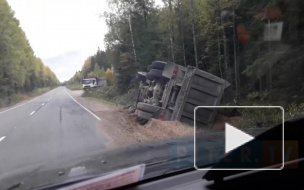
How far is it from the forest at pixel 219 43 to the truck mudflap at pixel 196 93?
1.13ft

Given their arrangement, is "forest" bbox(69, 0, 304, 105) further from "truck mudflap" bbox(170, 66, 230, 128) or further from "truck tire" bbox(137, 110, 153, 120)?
"truck tire" bbox(137, 110, 153, 120)

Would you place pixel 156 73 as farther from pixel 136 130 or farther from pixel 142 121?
pixel 136 130

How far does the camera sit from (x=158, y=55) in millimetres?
12477

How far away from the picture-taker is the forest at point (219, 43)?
30.1 feet

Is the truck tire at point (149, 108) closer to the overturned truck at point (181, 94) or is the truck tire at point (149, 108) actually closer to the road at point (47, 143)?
the overturned truck at point (181, 94)

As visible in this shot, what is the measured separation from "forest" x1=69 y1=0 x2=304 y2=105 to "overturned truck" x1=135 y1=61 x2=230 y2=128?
0.51m

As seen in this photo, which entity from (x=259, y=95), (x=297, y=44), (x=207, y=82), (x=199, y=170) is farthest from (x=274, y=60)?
(x=199, y=170)

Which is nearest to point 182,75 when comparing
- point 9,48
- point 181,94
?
point 181,94

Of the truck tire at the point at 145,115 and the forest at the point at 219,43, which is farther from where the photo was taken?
the forest at the point at 219,43

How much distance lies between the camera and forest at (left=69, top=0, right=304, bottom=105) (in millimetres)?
9172

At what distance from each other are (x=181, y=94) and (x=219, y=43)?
4.32 m

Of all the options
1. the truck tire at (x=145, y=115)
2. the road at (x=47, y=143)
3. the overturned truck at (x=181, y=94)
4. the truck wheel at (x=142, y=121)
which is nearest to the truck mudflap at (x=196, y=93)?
the overturned truck at (x=181, y=94)

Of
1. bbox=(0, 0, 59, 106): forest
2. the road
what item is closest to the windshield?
the road

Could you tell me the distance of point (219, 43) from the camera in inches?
448
